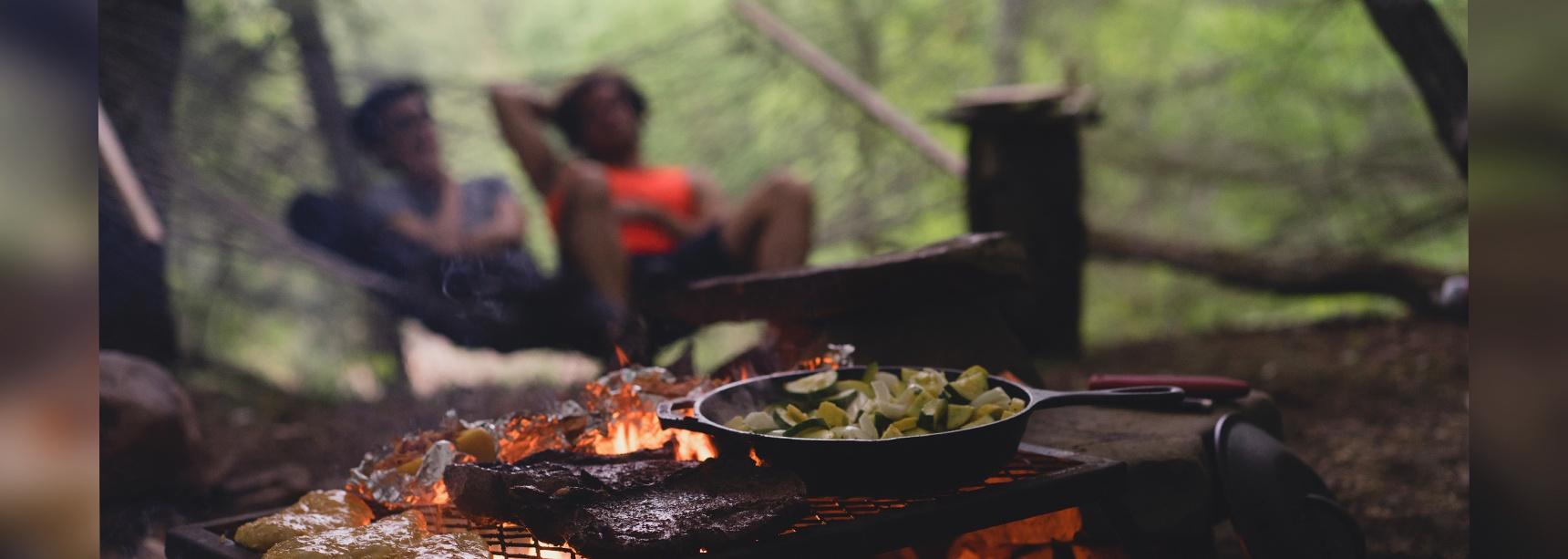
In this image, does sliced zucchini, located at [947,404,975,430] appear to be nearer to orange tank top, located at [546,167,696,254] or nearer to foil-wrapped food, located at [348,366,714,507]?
foil-wrapped food, located at [348,366,714,507]

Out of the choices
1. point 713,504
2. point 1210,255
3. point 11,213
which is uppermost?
point 1210,255

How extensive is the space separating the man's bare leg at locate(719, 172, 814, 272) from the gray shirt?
984 millimetres

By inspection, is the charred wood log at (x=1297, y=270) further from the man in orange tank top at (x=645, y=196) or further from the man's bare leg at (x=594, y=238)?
the man's bare leg at (x=594, y=238)

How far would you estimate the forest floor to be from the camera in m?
2.22

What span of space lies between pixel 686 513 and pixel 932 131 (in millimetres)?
5720

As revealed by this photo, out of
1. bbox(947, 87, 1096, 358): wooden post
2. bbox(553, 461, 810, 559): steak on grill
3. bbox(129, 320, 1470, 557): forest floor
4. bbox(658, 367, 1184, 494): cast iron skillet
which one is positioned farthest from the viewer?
bbox(947, 87, 1096, 358): wooden post

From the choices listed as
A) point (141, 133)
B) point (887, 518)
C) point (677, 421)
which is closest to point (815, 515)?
point (887, 518)

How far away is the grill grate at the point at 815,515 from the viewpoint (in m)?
1.09

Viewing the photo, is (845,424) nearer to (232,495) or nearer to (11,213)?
(11,213)

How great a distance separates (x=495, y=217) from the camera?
141 inches

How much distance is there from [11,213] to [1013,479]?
3.27 feet

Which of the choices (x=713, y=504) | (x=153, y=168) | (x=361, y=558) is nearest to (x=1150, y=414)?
(x=713, y=504)

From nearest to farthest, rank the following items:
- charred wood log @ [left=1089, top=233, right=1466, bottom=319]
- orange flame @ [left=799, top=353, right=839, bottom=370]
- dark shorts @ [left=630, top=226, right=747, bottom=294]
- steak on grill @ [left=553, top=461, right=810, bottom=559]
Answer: steak on grill @ [left=553, top=461, right=810, bottom=559]
orange flame @ [left=799, top=353, right=839, bottom=370]
dark shorts @ [left=630, top=226, right=747, bottom=294]
charred wood log @ [left=1089, top=233, right=1466, bottom=319]

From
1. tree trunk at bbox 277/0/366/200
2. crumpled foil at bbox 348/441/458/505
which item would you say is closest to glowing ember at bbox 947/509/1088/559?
crumpled foil at bbox 348/441/458/505
